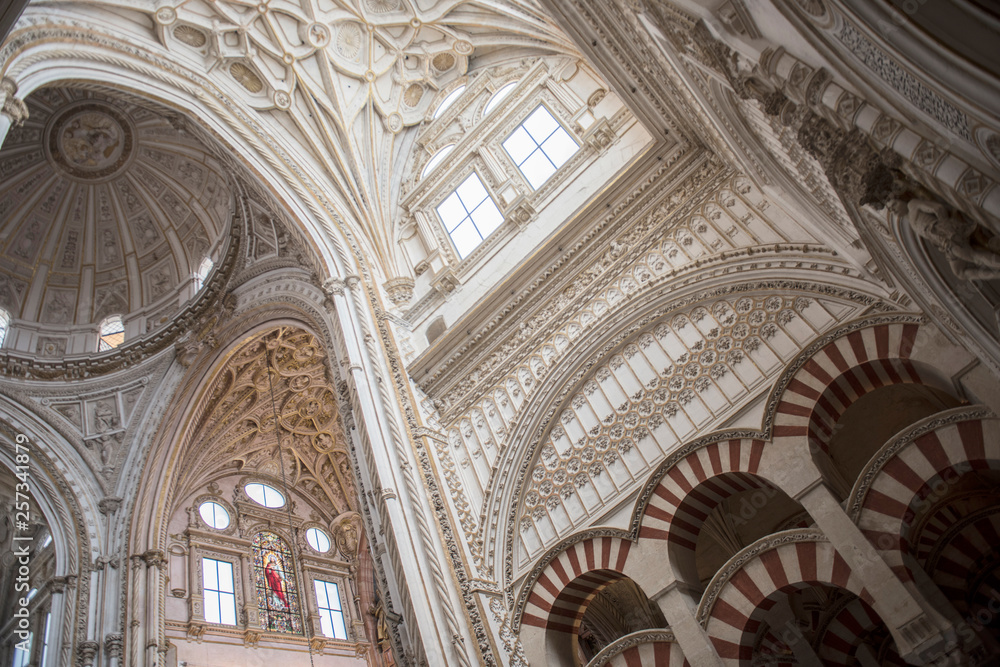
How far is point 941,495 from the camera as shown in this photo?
22.8 feet

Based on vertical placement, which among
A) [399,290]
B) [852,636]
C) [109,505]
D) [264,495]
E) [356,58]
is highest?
[356,58]

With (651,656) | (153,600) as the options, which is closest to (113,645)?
(153,600)

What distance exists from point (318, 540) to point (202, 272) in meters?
6.74

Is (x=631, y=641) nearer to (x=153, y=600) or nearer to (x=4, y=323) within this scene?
(x=153, y=600)

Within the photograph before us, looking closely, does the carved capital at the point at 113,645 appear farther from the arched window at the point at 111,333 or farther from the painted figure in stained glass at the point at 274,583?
the arched window at the point at 111,333

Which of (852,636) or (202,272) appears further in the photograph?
(202,272)

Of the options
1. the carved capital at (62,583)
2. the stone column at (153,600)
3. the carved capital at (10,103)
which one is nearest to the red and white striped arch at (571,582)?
the carved capital at (10,103)

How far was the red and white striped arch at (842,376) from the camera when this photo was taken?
5996 mm

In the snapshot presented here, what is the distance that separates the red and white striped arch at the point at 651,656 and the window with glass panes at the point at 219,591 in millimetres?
9348

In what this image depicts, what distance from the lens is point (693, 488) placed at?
6.81m

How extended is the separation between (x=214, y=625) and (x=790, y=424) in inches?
443

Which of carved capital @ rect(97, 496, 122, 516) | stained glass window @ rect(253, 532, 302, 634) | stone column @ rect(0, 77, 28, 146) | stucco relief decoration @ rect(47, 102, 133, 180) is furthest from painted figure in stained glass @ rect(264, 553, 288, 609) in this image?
stone column @ rect(0, 77, 28, 146)

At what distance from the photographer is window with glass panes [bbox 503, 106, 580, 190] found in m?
10.2

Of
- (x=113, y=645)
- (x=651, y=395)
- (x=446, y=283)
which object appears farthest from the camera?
(x=113, y=645)
